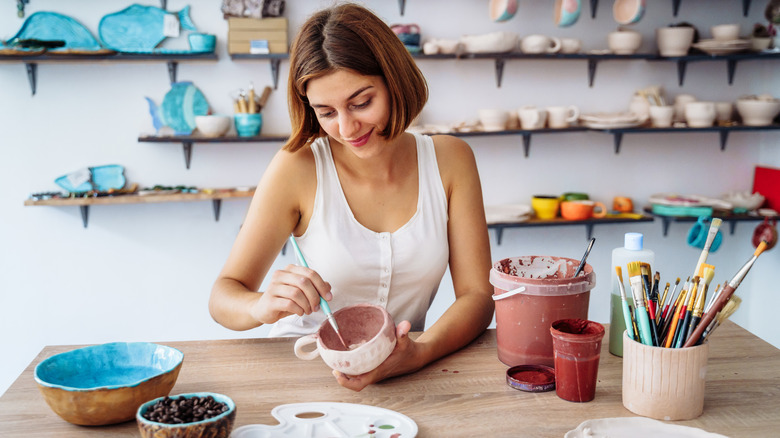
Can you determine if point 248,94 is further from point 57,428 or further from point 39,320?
point 57,428

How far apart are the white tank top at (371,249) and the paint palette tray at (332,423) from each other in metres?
0.55

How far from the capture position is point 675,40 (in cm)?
326

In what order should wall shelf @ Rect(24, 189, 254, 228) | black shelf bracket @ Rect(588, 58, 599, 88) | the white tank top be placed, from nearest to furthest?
the white tank top, wall shelf @ Rect(24, 189, 254, 228), black shelf bracket @ Rect(588, 58, 599, 88)

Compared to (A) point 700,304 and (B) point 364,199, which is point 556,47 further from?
(A) point 700,304

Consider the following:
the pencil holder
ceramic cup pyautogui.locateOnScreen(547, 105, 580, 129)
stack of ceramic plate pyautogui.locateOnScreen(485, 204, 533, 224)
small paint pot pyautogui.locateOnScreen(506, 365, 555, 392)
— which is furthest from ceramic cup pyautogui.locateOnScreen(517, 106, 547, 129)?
the pencil holder

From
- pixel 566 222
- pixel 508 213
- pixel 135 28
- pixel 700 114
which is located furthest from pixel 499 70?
pixel 135 28

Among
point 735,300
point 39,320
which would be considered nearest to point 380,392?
point 735,300

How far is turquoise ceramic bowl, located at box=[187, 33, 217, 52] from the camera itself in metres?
3.02

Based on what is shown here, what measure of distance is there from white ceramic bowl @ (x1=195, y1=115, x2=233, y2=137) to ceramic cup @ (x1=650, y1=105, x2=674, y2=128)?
2.08 m

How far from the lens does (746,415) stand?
107 cm

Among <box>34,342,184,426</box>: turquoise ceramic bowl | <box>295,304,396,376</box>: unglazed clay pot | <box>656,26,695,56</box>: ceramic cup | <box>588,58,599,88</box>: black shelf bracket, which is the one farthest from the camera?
<box>588,58,599,88</box>: black shelf bracket

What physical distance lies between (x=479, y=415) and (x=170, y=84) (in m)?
2.60

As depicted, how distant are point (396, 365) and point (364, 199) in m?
0.56

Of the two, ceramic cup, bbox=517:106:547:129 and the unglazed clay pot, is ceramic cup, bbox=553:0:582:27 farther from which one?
the unglazed clay pot
